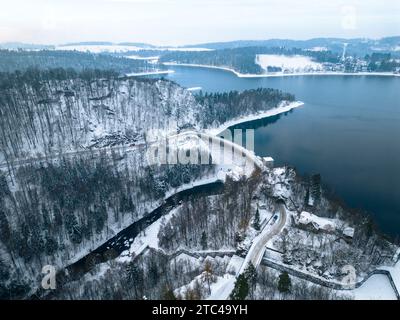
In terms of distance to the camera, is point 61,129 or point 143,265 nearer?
point 143,265

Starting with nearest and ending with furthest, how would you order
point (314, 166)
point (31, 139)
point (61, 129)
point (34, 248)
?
point (34, 248) → point (314, 166) → point (31, 139) → point (61, 129)

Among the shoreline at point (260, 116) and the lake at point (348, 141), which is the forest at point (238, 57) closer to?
the lake at point (348, 141)

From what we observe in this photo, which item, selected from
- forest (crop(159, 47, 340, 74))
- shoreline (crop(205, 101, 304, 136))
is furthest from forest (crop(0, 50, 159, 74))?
shoreline (crop(205, 101, 304, 136))

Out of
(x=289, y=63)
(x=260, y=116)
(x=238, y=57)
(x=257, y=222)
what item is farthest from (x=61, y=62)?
(x=257, y=222)

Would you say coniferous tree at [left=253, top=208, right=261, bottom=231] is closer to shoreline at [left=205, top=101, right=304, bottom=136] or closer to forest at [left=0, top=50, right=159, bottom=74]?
shoreline at [left=205, top=101, right=304, bottom=136]

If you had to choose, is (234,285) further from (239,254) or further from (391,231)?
(391,231)
